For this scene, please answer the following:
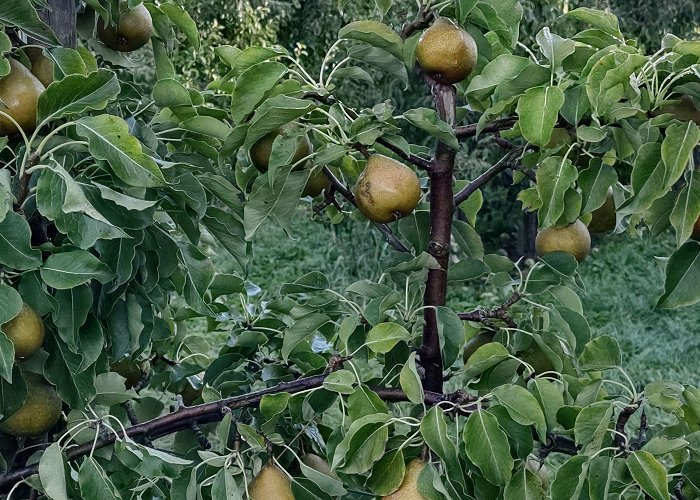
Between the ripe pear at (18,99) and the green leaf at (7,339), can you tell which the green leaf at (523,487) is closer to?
the green leaf at (7,339)

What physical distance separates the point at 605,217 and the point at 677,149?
435mm

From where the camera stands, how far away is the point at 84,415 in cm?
135

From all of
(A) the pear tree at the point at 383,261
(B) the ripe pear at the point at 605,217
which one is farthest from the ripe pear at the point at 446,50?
(B) the ripe pear at the point at 605,217

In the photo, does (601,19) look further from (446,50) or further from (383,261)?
(383,261)

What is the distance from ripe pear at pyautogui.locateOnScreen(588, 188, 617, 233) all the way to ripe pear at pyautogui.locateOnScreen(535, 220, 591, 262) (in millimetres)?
31

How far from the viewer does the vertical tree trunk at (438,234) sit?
1.32 metres

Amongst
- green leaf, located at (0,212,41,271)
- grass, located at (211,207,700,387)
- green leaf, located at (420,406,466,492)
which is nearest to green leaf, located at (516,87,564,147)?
green leaf, located at (420,406,466,492)

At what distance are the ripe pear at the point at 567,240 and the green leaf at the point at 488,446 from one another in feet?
1.30

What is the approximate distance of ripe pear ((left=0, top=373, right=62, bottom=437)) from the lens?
135cm

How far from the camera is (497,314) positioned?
4.45ft

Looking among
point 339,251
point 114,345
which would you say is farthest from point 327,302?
point 339,251

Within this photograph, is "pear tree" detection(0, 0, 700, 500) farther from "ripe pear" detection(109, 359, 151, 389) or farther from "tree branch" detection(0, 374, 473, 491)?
"ripe pear" detection(109, 359, 151, 389)

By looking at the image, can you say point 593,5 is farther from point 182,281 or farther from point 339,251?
point 182,281

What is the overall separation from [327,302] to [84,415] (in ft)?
1.23
